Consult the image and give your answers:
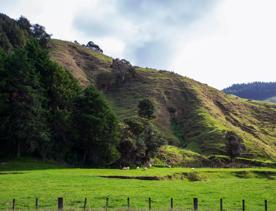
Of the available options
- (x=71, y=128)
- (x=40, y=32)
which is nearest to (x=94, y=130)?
(x=71, y=128)

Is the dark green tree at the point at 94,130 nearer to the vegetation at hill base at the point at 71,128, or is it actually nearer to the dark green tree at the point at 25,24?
the vegetation at hill base at the point at 71,128

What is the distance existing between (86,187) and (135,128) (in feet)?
179

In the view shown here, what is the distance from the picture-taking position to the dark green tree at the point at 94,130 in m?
89.1

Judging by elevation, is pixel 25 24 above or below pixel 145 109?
above

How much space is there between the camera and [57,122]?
3506 inches

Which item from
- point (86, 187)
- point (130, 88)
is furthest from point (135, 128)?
point (130, 88)

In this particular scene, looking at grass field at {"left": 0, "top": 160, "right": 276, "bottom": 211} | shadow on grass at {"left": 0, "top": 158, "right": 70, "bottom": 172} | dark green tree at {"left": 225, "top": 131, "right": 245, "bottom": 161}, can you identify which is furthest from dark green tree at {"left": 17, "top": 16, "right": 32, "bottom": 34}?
grass field at {"left": 0, "top": 160, "right": 276, "bottom": 211}

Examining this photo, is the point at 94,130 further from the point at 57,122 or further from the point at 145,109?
the point at 145,109

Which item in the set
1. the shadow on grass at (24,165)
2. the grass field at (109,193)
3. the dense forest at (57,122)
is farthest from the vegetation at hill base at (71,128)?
the grass field at (109,193)

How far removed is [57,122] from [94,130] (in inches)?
287

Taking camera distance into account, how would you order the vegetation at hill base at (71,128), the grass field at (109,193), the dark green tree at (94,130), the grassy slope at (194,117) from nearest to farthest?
the grass field at (109,193) < the vegetation at hill base at (71,128) < the dark green tree at (94,130) < the grassy slope at (194,117)

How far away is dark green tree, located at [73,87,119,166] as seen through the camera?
292 ft

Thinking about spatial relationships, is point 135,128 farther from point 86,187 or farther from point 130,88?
point 130,88

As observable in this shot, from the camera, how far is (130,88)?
192m
